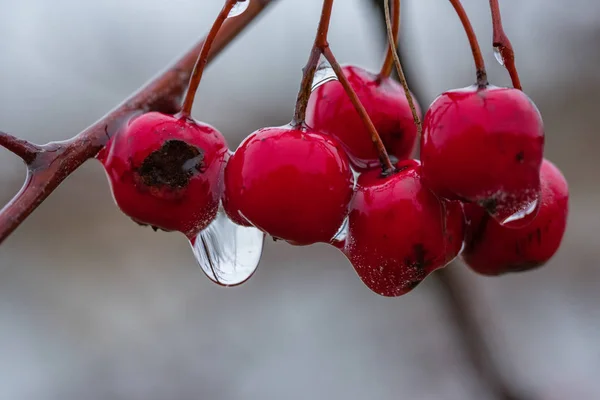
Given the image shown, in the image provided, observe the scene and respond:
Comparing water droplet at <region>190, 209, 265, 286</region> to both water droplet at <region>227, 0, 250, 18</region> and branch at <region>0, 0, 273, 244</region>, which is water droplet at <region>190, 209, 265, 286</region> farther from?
water droplet at <region>227, 0, 250, 18</region>

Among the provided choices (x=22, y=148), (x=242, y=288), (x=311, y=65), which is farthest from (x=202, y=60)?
(x=242, y=288)

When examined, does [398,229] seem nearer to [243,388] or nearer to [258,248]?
[258,248]

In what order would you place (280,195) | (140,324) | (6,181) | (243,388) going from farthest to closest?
(140,324)
(243,388)
(6,181)
(280,195)

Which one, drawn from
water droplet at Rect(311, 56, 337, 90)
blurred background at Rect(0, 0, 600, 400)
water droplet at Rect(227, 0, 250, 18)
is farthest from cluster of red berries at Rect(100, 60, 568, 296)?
blurred background at Rect(0, 0, 600, 400)

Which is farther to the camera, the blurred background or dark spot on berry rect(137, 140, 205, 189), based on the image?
the blurred background

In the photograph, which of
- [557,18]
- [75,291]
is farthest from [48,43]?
[557,18]

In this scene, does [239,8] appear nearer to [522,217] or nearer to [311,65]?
[311,65]

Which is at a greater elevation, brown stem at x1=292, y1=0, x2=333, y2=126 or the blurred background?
brown stem at x1=292, y1=0, x2=333, y2=126

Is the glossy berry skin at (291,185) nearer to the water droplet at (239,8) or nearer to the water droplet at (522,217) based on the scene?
the water droplet at (522,217)
